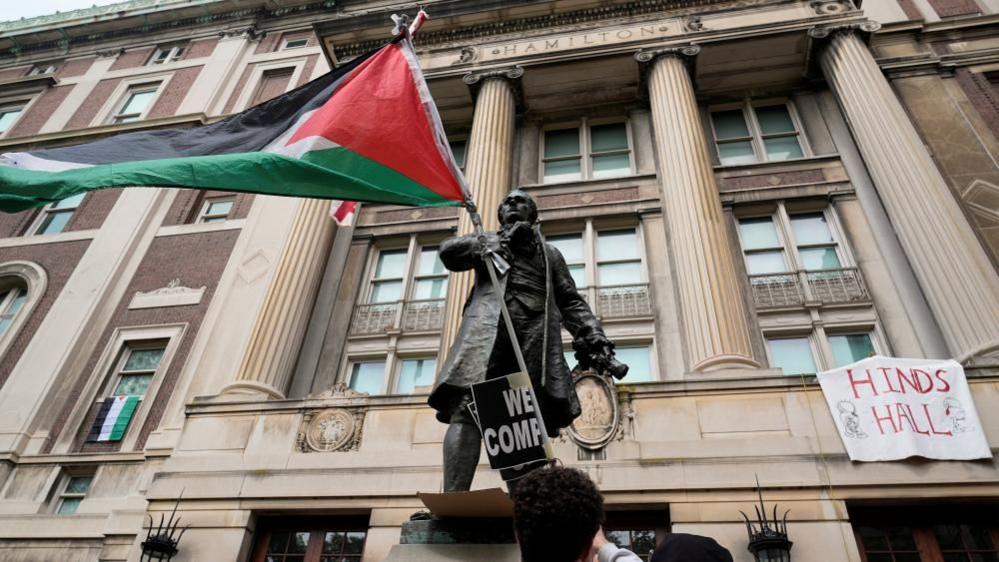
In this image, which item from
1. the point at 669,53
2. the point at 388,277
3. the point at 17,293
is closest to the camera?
the point at 388,277

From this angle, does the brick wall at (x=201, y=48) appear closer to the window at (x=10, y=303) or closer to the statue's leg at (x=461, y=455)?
the window at (x=10, y=303)

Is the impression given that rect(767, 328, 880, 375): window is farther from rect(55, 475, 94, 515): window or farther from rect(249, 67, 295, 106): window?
rect(249, 67, 295, 106): window

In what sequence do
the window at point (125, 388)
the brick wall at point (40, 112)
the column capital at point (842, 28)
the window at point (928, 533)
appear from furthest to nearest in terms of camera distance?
the brick wall at point (40, 112), the column capital at point (842, 28), the window at point (125, 388), the window at point (928, 533)

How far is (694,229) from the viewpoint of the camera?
40.3 ft

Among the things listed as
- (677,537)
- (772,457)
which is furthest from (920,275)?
(677,537)

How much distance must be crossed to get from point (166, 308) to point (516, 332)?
598 inches

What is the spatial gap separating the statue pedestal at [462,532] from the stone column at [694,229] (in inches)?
308

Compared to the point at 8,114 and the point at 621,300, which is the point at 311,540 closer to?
A: the point at 621,300

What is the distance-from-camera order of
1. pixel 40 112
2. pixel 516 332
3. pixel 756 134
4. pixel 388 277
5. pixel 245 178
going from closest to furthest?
pixel 516 332 → pixel 245 178 → pixel 388 277 → pixel 756 134 → pixel 40 112

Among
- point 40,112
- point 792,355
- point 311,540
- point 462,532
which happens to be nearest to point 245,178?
point 462,532

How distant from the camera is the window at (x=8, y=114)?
2381cm

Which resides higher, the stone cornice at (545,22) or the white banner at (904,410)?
the stone cornice at (545,22)

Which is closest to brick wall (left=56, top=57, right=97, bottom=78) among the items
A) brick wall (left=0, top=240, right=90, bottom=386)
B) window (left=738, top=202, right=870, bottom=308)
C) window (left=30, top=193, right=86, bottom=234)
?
window (left=30, top=193, right=86, bottom=234)

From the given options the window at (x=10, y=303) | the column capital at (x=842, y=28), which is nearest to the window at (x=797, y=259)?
the column capital at (x=842, y=28)
